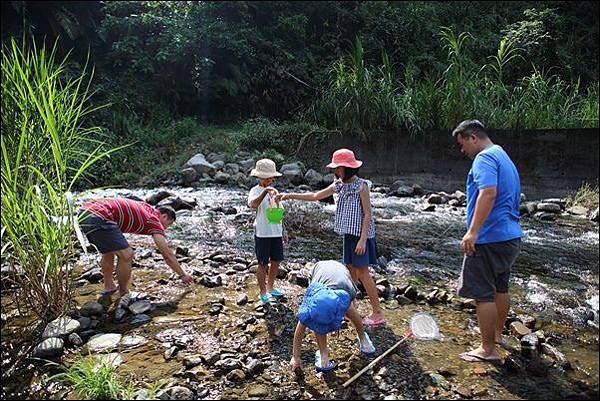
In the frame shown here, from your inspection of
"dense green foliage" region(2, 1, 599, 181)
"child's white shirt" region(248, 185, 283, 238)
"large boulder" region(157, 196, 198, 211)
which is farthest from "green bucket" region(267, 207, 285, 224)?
"dense green foliage" region(2, 1, 599, 181)

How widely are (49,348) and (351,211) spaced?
7.60 ft

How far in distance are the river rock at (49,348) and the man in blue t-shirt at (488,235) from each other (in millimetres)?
2692

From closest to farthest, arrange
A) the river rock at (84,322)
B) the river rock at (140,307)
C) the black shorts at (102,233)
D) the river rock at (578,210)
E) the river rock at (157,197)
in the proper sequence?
the river rock at (84,322) < the river rock at (140,307) < the black shorts at (102,233) < the river rock at (578,210) < the river rock at (157,197)

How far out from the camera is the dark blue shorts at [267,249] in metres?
3.82

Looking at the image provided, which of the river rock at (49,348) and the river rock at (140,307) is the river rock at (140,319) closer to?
the river rock at (140,307)

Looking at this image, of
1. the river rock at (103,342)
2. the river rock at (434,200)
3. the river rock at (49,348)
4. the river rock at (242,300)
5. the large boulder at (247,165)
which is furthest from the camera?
the large boulder at (247,165)

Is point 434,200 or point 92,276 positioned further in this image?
point 434,200

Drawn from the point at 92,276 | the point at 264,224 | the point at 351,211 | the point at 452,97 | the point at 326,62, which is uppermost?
the point at 326,62

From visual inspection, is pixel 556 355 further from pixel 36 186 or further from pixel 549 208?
pixel 549 208

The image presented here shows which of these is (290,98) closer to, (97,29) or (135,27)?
(135,27)

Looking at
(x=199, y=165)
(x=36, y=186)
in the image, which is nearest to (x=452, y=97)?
(x=199, y=165)

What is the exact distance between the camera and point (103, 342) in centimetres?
313

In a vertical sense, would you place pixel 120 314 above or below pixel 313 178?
below

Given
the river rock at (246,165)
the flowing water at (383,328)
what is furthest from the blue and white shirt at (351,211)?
the river rock at (246,165)
